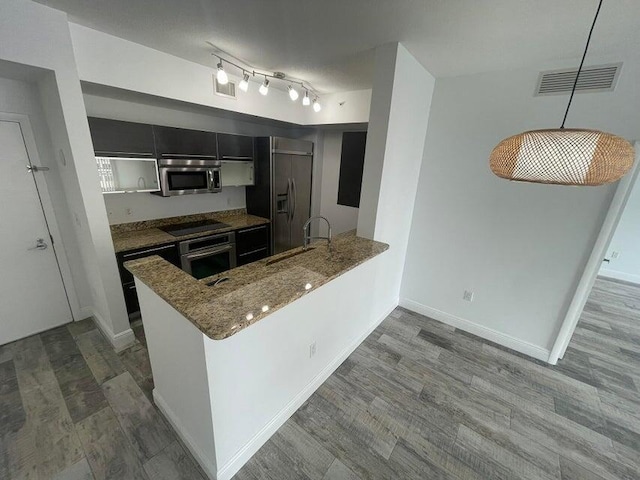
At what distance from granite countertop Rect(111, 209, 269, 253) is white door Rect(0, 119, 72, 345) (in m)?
0.61

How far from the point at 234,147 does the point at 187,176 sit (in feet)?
2.53

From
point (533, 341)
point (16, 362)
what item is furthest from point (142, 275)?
point (533, 341)

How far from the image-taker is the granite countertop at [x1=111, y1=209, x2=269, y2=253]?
2620 millimetres

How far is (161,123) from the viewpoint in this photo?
9.94 feet

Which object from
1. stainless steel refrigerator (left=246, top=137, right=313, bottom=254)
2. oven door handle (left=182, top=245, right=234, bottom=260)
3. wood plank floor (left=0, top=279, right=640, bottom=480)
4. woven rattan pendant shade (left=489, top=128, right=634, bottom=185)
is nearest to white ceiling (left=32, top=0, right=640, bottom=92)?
woven rattan pendant shade (left=489, top=128, right=634, bottom=185)

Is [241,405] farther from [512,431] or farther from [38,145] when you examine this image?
[38,145]

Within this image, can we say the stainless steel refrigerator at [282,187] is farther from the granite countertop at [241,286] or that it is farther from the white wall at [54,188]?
the white wall at [54,188]

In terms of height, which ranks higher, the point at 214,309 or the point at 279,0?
the point at 279,0

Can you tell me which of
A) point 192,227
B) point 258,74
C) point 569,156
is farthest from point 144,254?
point 569,156

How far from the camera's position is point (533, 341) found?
2580mm

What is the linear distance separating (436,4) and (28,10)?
2.60m

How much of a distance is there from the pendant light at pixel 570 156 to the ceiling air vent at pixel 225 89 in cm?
284

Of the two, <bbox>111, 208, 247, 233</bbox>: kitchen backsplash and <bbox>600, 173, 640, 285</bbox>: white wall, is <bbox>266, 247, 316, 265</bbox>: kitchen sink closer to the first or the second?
<bbox>111, 208, 247, 233</bbox>: kitchen backsplash

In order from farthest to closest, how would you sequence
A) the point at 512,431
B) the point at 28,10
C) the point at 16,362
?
the point at 16,362
the point at 512,431
the point at 28,10
